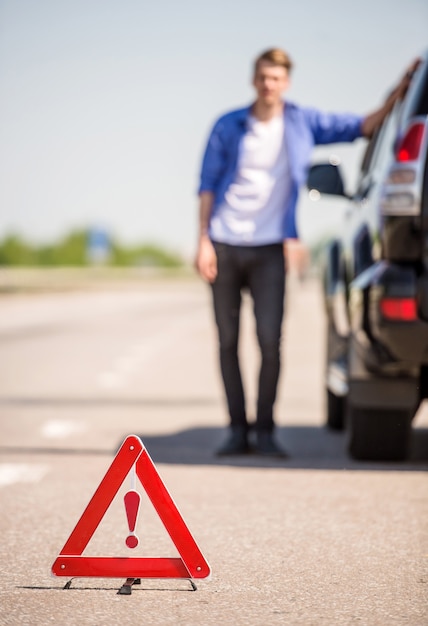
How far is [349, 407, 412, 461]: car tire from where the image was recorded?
6926 millimetres

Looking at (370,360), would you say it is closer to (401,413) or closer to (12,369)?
(401,413)

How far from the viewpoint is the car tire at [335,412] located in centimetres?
916

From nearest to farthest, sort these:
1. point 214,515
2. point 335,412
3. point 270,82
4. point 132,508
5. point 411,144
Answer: point 132,508 < point 214,515 < point 411,144 < point 270,82 < point 335,412

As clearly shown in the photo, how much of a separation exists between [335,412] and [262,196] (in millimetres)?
2236

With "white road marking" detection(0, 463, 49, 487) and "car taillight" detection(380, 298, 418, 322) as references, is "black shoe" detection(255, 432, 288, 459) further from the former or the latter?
"car taillight" detection(380, 298, 418, 322)

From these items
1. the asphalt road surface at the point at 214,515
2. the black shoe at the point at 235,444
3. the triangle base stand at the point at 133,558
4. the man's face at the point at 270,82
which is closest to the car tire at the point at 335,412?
the asphalt road surface at the point at 214,515

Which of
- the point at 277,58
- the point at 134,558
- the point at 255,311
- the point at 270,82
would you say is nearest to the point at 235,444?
the point at 255,311

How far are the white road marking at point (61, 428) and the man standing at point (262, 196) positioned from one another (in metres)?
1.57

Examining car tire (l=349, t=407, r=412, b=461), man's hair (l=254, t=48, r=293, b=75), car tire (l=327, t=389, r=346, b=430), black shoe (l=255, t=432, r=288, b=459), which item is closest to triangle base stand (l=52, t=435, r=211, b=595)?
car tire (l=349, t=407, r=412, b=461)

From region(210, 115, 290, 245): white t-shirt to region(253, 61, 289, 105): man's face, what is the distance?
0.45 feet

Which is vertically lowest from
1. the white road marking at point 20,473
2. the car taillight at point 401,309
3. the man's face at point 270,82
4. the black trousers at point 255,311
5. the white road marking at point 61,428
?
the white road marking at point 61,428

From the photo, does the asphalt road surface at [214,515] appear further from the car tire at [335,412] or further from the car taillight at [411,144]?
the car taillight at [411,144]

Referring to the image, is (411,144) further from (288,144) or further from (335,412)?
(335,412)

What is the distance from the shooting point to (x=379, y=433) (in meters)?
7.00
